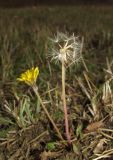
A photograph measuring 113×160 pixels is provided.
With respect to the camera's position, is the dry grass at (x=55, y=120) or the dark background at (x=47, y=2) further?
the dark background at (x=47, y=2)

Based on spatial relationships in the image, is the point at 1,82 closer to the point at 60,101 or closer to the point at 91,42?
the point at 60,101

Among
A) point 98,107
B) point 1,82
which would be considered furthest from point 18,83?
point 98,107

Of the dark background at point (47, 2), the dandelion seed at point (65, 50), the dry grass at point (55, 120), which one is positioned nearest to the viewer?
the dandelion seed at point (65, 50)

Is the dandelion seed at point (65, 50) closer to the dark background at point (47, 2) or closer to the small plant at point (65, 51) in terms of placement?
the small plant at point (65, 51)

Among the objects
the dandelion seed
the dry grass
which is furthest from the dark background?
the dandelion seed

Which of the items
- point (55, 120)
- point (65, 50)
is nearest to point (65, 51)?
point (65, 50)

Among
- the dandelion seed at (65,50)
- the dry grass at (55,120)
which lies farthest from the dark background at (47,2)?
the dandelion seed at (65,50)

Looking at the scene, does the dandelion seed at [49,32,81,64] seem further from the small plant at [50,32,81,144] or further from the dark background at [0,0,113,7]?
the dark background at [0,0,113,7]

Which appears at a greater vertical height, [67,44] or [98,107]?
[67,44]
